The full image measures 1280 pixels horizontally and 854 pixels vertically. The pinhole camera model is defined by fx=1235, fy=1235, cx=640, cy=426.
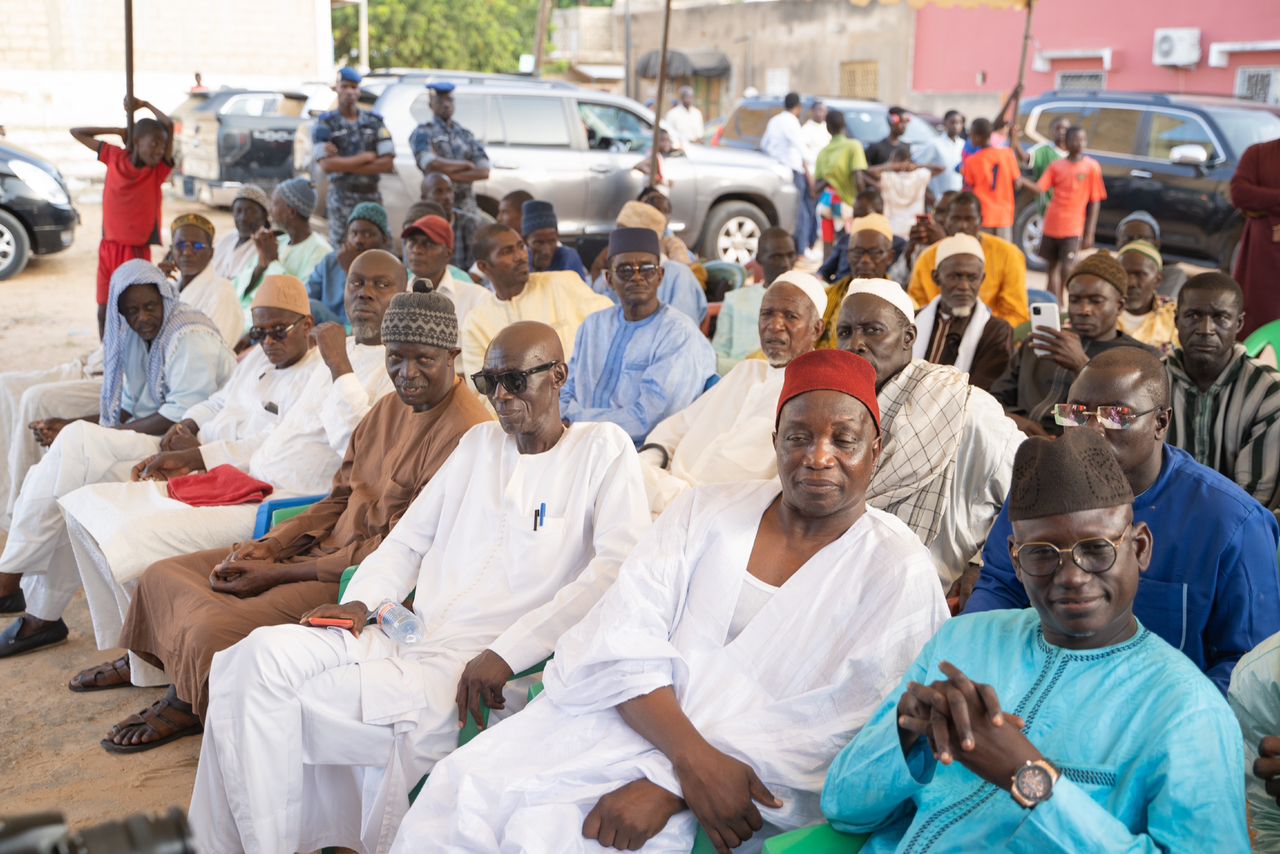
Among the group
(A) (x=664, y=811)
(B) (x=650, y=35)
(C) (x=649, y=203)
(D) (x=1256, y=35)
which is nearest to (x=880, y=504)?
(A) (x=664, y=811)

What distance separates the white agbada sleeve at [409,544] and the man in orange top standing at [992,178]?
30.0ft

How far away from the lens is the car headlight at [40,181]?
11.7 m

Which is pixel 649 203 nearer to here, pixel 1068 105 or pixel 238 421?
pixel 238 421

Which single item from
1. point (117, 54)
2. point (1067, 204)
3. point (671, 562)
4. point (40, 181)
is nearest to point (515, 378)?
point (671, 562)

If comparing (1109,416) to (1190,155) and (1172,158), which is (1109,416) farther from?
(1172,158)

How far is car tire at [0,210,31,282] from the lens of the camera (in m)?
11.9

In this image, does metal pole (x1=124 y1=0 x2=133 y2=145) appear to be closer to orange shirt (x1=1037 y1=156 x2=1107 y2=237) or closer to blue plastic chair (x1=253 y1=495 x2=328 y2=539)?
blue plastic chair (x1=253 y1=495 x2=328 y2=539)

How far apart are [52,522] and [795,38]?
75.0 feet

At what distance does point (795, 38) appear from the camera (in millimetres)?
25438

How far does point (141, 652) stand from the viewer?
416 centimetres

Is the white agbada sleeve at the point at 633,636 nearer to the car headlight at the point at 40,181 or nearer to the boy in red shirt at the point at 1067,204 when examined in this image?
the boy in red shirt at the point at 1067,204

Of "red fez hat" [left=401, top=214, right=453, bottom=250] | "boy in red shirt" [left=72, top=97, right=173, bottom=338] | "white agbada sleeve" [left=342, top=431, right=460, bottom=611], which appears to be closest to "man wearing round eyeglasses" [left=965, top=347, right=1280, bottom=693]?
"white agbada sleeve" [left=342, top=431, right=460, bottom=611]

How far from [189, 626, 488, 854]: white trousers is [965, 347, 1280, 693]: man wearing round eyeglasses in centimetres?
151

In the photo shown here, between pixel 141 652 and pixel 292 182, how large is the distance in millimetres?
4291
